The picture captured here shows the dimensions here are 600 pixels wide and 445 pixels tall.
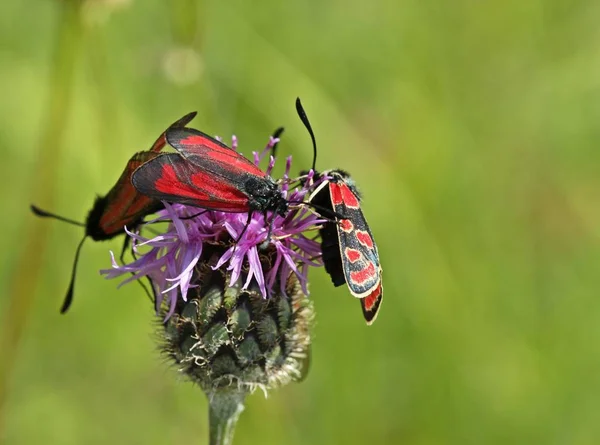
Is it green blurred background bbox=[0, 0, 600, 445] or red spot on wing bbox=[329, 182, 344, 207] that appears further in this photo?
green blurred background bbox=[0, 0, 600, 445]

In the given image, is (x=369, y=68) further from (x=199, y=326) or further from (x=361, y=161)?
(x=199, y=326)

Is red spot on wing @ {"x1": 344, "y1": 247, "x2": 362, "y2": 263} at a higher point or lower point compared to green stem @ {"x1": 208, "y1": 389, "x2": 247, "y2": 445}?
higher

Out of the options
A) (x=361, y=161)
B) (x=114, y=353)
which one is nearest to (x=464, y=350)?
(x=361, y=161)

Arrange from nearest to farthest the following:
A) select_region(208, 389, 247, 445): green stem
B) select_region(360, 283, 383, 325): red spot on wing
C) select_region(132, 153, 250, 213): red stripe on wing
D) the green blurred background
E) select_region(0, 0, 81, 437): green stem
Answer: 1. select_region(132, 153, 250, 213): red stripe on wing
2. select_region(360, 283, 383, 325): red spot on wing
3. select_region(208, 389, 247, 445): green stem
4. select_region(0, 0, 81, 437): green stem
5. the green blurred background

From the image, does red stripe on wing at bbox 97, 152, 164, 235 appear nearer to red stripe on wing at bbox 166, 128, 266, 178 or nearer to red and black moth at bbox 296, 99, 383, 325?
red stripe on wing at bbox 166, 128, 266, 178

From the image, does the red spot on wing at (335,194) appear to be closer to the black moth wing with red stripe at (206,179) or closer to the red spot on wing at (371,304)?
the black moth wing with red stripe at (206,179)

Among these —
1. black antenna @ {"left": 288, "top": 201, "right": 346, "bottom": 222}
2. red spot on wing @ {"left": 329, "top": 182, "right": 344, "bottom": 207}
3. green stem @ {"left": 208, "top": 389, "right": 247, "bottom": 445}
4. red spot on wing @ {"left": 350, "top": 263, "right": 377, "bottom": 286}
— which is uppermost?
red spot on wing @ {"left": 329, "top": 182, "right": 344, "bottom": 207}

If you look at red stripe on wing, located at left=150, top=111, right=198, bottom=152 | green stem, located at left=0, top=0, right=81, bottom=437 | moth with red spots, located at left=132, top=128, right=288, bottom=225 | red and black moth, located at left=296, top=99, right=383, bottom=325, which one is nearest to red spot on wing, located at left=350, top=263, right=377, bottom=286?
red and black moth, located at left=296, top=99, right=383, bottom=325

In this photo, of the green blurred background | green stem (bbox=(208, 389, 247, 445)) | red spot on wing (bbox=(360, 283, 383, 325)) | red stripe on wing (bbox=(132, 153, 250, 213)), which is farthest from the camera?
the green blurred background
